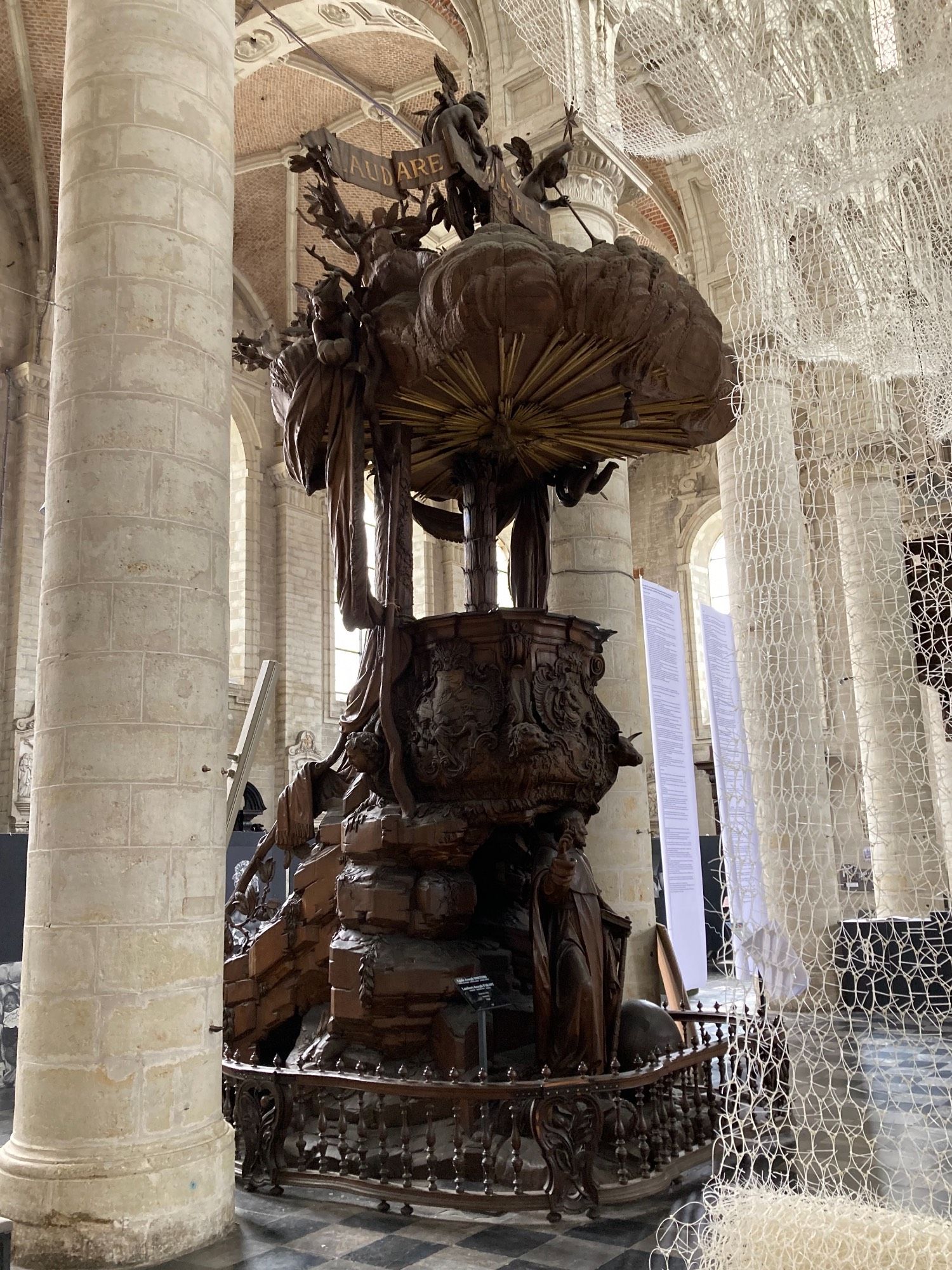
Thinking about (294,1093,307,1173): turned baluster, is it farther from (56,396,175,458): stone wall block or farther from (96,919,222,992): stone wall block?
(56,396,175,458): stone wall block

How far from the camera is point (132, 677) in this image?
378 cm

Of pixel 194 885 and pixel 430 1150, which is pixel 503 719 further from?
pixel 430 1150

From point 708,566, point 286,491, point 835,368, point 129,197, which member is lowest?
point 835,368

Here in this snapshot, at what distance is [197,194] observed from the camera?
165 inches

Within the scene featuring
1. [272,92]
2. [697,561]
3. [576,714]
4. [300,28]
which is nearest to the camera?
[576,714]

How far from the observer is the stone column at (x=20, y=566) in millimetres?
13922

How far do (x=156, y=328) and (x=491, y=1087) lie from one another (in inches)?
120

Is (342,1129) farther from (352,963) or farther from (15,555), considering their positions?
Result: (15,555)

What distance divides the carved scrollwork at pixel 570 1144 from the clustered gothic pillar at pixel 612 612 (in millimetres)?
2985

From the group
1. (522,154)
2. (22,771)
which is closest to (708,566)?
(22,771)

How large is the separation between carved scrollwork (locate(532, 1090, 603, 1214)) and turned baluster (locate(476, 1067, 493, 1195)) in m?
0.17

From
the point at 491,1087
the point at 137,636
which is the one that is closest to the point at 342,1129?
the point at 491,1087

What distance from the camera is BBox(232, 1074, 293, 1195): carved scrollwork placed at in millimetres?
4254

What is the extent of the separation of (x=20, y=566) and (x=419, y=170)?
10.8 metres
